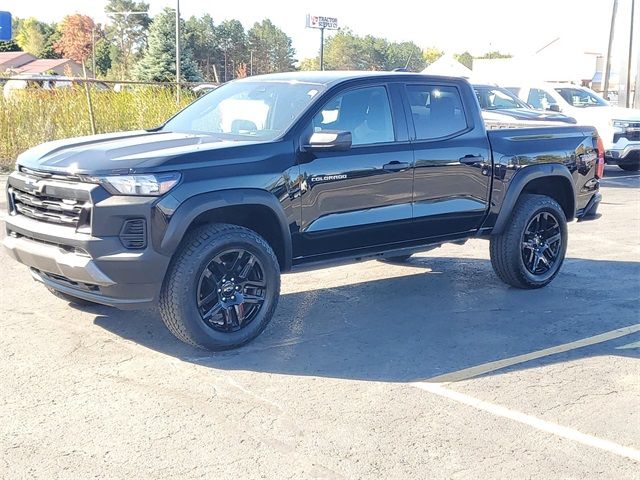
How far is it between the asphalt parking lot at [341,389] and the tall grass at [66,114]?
9417 millimetres

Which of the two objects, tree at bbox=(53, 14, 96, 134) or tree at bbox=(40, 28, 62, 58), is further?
tree at bbox=(40, 28, 62, 58)

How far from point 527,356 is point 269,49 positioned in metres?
110

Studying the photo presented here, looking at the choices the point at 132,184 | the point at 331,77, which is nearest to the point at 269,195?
the point at 132,184

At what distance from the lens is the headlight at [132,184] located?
4.81 meters

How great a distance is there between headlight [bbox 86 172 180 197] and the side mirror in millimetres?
1139

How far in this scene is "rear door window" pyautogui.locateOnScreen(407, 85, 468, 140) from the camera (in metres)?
6.33

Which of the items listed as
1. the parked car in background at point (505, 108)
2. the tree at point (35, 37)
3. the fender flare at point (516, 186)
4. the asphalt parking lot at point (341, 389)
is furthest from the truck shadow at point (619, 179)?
the tree at point (35, 37)

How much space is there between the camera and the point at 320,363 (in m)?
5.13

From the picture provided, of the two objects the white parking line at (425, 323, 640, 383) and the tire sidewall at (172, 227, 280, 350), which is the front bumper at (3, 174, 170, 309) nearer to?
the tire sidewall at (172, 227, 280, 350)

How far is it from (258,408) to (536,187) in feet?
13.1

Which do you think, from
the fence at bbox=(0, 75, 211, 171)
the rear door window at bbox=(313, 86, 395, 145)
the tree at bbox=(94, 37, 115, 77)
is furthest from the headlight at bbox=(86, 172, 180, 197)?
the tree at bbox=(94, 37, 115, 77)

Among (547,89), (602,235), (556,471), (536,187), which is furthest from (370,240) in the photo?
(547,89)

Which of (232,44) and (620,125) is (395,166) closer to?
(620,125)

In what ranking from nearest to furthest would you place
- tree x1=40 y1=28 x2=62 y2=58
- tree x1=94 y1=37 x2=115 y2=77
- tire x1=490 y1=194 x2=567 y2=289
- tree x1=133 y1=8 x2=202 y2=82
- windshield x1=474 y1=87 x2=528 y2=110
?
tire x1=490 y1=194 x2=567 y2=289 < windshield x1=474 y1=87 x2=528 y2=110 < tree x1=133 y1=8 x2=202 y2=82 < tree x1=94 y1=37 x2=115 y2=77 < tree x1=40 y1=28 x2=62 y2=58
